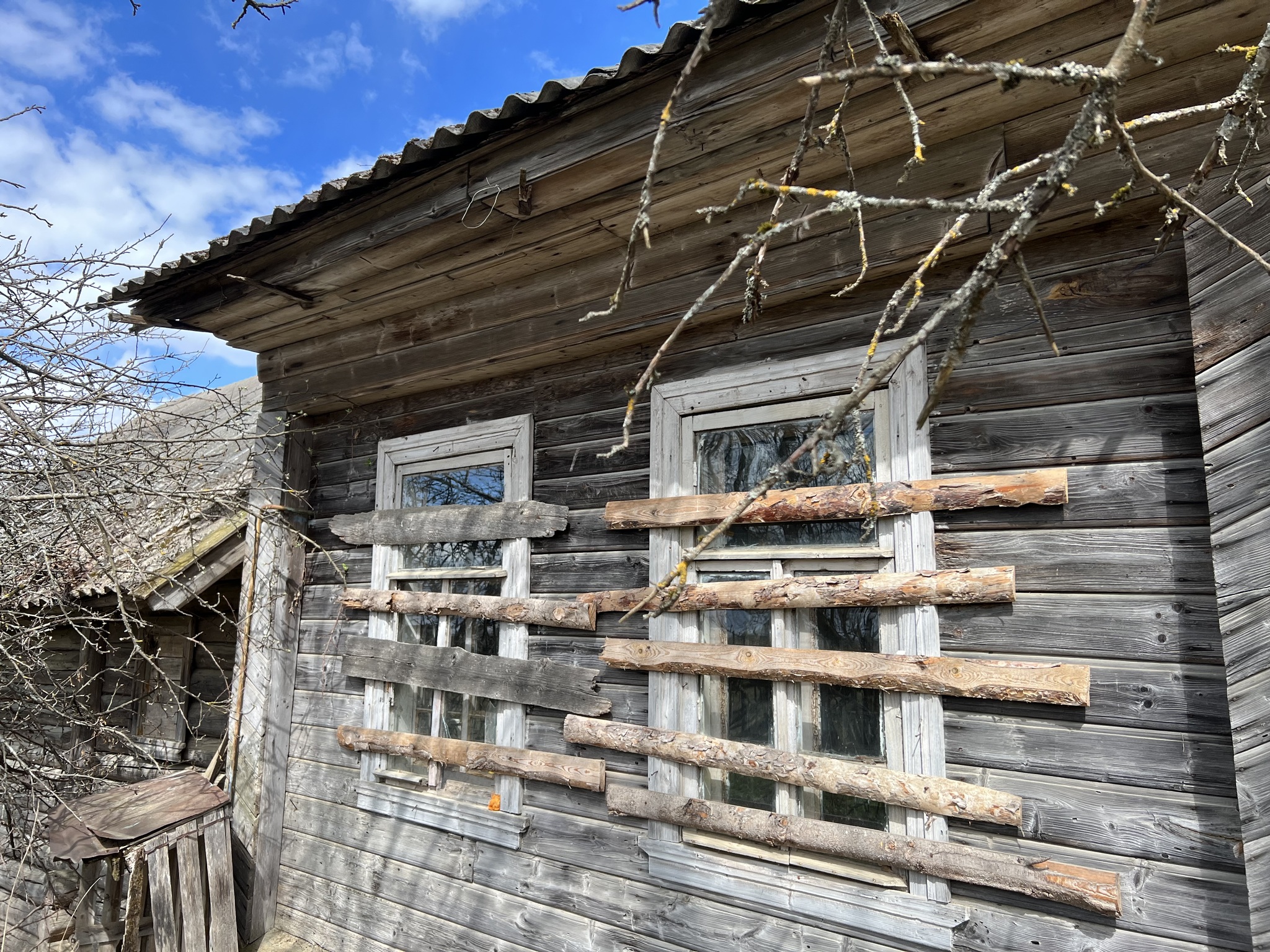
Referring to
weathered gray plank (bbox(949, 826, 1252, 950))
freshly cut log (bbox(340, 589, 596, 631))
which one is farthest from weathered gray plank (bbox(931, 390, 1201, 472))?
freshly cut log (bbox(340, 589, 596, 631))

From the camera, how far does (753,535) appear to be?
9.36 ft

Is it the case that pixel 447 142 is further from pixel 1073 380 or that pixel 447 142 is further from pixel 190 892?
pixel 190 892

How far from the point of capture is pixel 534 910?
3.23m

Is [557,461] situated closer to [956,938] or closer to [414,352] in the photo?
[414,352]

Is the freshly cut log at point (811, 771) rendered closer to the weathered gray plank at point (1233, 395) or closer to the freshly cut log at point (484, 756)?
the freshly cut log at point (484, 756)

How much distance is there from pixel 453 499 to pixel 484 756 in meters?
1.30

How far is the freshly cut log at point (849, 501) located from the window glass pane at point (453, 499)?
0.85 metres

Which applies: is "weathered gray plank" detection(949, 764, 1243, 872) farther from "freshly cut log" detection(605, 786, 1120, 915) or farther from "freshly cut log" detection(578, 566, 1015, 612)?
"freshly cut log" detection(578, 566, 1015, 612)

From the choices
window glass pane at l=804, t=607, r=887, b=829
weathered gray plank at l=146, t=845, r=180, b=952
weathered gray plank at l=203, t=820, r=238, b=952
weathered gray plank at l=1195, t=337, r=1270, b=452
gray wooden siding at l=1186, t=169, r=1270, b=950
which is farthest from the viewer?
weathered gray plank at l=203, t=820, r=238, b=952

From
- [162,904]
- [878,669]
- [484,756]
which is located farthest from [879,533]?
[162,904]

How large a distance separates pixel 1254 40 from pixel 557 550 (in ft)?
9.31

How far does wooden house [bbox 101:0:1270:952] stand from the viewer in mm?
2031

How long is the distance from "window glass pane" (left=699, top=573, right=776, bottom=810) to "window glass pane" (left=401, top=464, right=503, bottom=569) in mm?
1291

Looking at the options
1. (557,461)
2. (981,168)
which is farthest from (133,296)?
(981,168)
